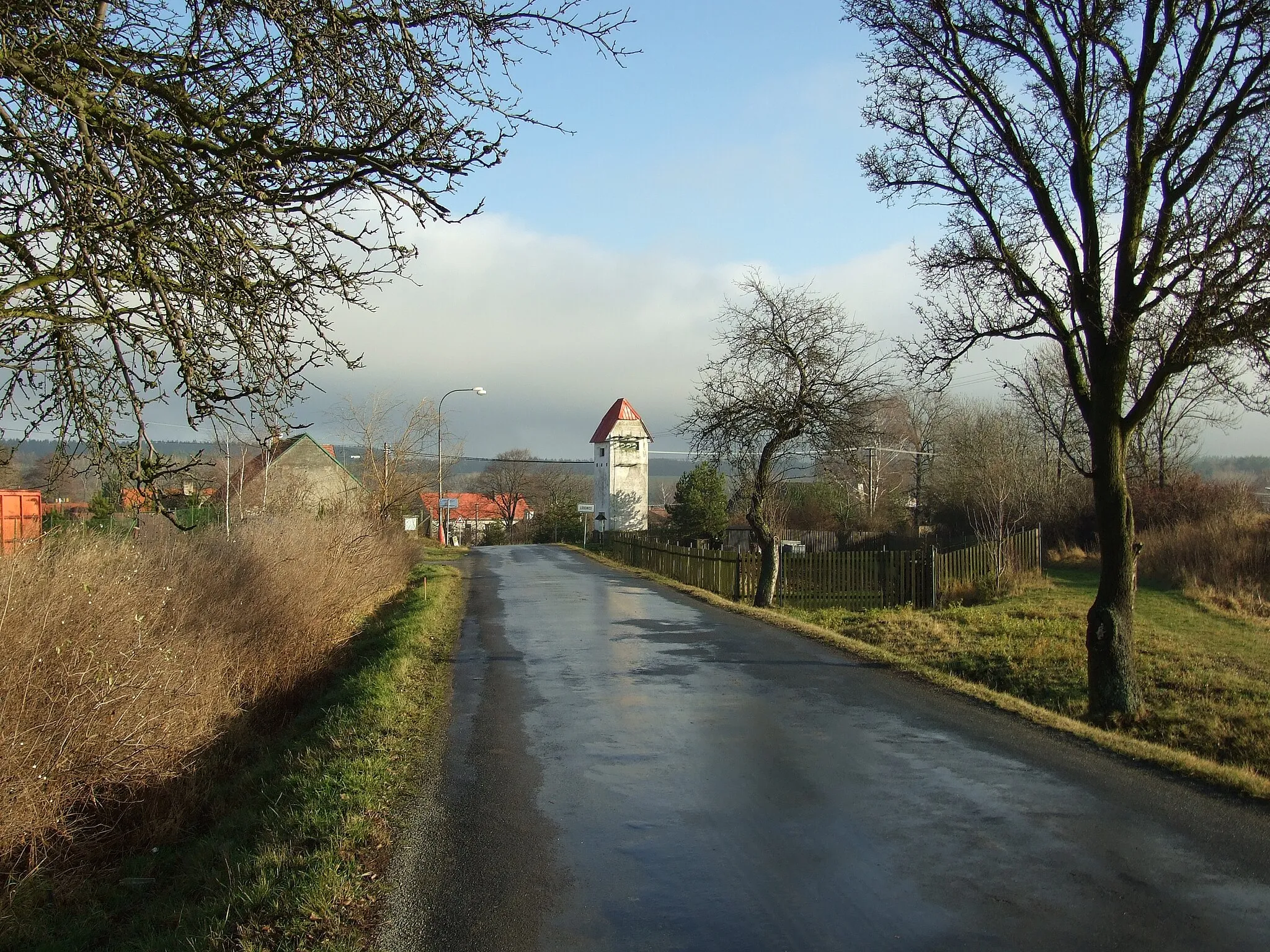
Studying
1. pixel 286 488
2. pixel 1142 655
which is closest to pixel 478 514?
pixel 286 488

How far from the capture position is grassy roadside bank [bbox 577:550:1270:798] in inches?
360

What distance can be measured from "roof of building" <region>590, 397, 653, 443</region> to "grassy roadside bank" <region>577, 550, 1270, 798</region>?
4498 cm

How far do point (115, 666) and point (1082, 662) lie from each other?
13232 millimetres

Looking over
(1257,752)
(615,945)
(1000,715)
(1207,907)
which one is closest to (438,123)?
(615,945)

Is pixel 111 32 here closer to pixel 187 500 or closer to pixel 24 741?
pixel 187 500

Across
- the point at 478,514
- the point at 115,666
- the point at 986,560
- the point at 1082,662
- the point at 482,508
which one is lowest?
the point at 1082,662

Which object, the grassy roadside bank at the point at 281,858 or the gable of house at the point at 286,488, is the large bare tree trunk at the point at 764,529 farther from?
the grassy roadside bank at the point at 281,858

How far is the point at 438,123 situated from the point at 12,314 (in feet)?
8.49

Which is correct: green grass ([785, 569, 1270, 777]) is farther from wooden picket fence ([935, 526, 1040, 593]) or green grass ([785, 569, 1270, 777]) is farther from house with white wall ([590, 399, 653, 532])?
house with white wall ([590, 399, 653, 532])

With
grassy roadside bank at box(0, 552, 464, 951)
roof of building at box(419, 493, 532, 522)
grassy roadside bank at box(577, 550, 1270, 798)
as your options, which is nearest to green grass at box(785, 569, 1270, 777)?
grassy roadside bank at box(577, 550, 1270, 798)

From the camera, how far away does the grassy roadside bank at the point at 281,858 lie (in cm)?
468

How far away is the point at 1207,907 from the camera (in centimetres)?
446

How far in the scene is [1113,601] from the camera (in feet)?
35.0

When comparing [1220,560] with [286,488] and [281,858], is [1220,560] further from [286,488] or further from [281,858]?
[286,488]
